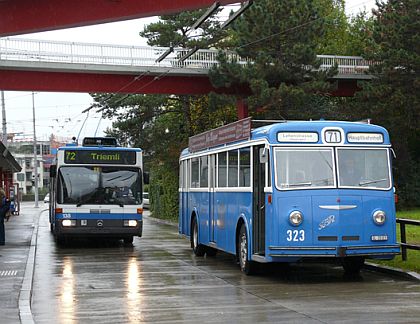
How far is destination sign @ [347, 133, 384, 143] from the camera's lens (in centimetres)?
1428

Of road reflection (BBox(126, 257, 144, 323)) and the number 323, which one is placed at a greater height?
the number 323

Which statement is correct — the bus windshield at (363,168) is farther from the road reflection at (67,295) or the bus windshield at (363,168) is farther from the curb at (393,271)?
the road reflection at (67,295)

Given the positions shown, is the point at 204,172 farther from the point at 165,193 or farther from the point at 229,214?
the point at 165,193

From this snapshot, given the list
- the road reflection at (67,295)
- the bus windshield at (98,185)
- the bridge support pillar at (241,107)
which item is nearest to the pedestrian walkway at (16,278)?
the road reflection at (67,295)

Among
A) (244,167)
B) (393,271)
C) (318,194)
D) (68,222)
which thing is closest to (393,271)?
(393,271)

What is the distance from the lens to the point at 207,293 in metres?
13.0

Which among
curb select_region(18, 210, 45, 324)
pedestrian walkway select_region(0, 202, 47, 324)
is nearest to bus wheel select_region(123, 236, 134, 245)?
pedestrian walkway select_region(0, 202, 47, 324)

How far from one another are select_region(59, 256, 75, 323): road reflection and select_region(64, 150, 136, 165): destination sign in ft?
18.4

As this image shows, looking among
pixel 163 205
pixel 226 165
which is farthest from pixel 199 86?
pixel 226 165

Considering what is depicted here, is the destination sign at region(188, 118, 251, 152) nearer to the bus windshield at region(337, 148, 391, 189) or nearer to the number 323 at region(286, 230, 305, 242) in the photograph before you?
the bus windshield at region(337, 148, 391, 189)

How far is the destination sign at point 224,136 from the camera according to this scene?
A: 51.4 feet

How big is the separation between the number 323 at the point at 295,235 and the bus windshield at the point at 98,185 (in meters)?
10.2

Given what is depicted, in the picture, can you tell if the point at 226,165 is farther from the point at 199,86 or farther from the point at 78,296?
the point at 199,86

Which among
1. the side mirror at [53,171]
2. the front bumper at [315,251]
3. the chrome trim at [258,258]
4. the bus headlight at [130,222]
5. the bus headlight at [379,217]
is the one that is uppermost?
the side mirror at [53,171]
